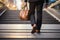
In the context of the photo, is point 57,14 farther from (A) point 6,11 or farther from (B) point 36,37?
(B) point 36,37

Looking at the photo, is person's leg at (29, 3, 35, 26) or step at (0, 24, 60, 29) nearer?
person's leg at (29, 3, 35, 26)

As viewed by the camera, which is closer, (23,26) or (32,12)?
(32,12)

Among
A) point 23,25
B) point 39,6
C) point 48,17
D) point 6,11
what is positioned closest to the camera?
point 39,6

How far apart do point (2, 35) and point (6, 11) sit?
312 cm

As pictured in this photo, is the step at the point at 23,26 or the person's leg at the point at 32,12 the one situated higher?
the person's leg at the point at 32,12

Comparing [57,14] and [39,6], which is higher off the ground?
[39,6]

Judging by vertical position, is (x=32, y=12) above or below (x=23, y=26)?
above

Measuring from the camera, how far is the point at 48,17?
794 cm

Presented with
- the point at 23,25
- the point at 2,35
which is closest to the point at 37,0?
the point at 2,35

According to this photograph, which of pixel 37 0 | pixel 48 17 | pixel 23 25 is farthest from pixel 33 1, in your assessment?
pixel 48 17

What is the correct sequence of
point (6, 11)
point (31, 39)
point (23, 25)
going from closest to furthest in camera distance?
point (31, 39) → point (23, 25) → point (6, 11)

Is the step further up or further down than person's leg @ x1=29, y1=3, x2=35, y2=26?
further down

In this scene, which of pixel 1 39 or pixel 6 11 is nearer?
pixel 1 39

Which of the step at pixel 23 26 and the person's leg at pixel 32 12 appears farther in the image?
the step at pixel 23 26
